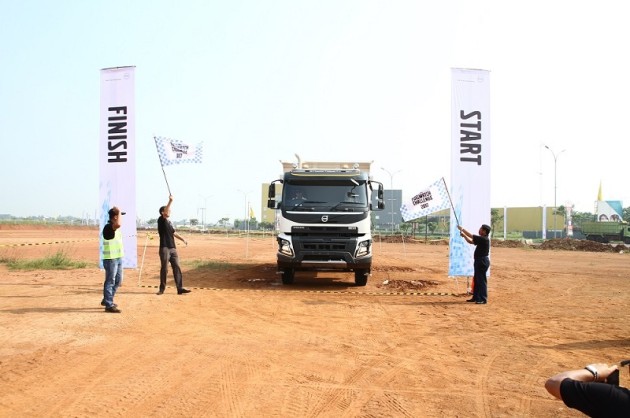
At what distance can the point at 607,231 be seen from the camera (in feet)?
173

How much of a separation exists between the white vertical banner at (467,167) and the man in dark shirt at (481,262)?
3.69 ft

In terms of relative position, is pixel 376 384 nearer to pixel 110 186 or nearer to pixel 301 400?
pixel 301 400

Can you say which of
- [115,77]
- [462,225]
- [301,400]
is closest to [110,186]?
[115,77]

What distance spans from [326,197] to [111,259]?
5.84 meters

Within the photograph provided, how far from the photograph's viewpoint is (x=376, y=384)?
545 centimetres

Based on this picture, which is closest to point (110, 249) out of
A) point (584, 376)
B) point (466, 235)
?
point (466, 235)

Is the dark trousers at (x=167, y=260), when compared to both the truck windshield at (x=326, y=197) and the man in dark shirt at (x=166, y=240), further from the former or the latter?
the truck windshield at (x=326, y=197)

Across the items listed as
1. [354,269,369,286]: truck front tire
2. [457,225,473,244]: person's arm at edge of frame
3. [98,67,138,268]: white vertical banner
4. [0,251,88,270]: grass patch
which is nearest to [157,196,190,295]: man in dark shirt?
[98,67,138,268]: white vertical banner

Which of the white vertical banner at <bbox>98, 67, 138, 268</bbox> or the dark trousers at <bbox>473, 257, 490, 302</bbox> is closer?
the dark trousers at <bbox>473, 257, 490, 302</bbox>

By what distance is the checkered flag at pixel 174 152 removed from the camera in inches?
513

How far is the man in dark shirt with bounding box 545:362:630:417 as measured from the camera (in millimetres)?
2379

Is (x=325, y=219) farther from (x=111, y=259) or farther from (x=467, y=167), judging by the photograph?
(x=111, y=259)

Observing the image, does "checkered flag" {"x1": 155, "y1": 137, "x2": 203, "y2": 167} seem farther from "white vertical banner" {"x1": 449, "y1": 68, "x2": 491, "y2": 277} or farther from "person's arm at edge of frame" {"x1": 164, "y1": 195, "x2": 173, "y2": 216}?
"white vertical banner" {"x1": 449, "y1": 68, "x2": 491, "y2": 277}

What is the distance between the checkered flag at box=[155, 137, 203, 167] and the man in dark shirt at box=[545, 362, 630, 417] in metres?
12.0
